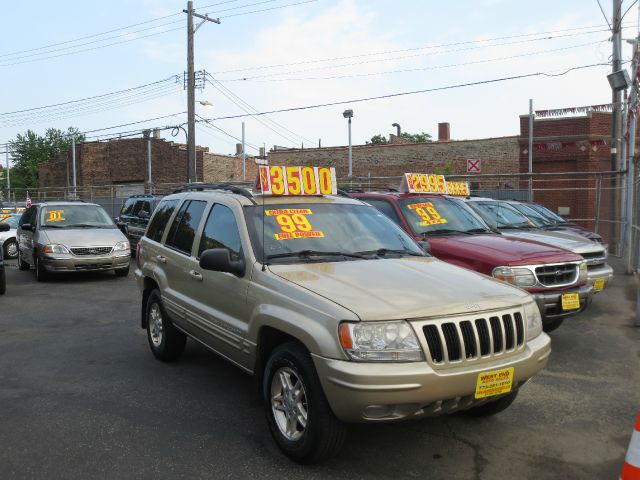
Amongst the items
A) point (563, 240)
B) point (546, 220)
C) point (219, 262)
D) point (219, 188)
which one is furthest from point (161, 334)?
point (546, 220)

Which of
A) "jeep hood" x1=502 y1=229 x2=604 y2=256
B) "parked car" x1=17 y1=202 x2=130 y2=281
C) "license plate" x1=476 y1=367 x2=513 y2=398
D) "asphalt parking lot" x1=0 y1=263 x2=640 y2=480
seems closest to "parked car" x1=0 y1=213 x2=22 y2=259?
"parked car" x1=17 y1=202 x2=130 y2=281

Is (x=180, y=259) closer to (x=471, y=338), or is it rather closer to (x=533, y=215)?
(x=471, y=338)

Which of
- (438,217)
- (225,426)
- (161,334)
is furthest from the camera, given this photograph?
(438,217)

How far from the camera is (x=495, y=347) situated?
3498 mm

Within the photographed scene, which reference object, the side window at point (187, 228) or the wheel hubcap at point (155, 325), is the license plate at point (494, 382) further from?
the wheel hubcap at point (155, 325)

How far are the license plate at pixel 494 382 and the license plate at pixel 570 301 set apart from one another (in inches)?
115

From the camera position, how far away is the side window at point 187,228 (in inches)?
207

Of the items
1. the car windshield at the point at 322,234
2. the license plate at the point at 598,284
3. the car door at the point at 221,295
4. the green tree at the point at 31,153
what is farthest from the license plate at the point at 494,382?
the green tree at the point at 31,153

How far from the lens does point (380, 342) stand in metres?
3.24

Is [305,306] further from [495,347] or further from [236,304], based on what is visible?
[495,347]

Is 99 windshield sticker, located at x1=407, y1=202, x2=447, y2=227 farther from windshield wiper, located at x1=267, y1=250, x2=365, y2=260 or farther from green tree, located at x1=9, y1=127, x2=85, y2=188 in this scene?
green tree, located at x1=9, y1=127, x2=85, y2=188

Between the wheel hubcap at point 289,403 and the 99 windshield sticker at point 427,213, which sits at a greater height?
the 99 windshield sticker at point 427,213

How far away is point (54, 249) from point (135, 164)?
32.8 m

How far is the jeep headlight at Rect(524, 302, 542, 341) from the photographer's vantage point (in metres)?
3.80
